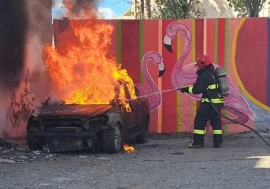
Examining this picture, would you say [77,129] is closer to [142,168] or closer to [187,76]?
[142,168]

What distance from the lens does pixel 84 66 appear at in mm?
11750

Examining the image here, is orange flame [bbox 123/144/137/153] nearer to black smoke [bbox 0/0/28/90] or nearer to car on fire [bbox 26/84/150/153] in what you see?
car on fire [bbox 26/84/150/153]

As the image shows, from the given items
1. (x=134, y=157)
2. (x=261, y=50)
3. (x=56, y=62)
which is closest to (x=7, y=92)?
(x=56, y=62)

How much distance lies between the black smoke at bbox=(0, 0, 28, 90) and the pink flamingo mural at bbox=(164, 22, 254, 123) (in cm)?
400

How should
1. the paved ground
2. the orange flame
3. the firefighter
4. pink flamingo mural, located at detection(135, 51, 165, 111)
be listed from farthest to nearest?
pink flamingo mural, located at detection(135, 51, 165, 111) → the firefighter → the orange flame → the paved ground

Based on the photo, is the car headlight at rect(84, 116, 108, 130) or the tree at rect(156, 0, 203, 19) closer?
the car headlight at rect(84, 116, 108, 130)

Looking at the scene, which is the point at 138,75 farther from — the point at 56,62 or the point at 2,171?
the point at 2,171

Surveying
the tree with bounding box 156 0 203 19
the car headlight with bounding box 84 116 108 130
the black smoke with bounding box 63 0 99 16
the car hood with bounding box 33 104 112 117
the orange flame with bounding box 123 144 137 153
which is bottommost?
the orange flame with bounding box 123 144 137 153

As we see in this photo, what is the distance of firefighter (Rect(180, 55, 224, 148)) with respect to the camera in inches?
444

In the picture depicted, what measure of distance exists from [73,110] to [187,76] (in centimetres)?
480

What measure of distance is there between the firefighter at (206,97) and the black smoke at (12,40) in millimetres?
3990

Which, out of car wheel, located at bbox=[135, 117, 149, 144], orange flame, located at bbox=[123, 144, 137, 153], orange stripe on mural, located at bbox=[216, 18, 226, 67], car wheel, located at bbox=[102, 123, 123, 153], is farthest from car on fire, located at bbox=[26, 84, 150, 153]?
orange stripe on mural, located at bbox=[216, 18, 226, 67]

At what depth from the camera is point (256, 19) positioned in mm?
14031

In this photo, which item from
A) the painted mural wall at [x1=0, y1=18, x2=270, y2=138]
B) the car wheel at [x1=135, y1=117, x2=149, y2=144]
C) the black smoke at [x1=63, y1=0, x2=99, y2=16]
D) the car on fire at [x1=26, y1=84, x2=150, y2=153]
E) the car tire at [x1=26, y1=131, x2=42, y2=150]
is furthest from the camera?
the painted mural wall at [x1=0, y1=18, x2=270, y2=138]
